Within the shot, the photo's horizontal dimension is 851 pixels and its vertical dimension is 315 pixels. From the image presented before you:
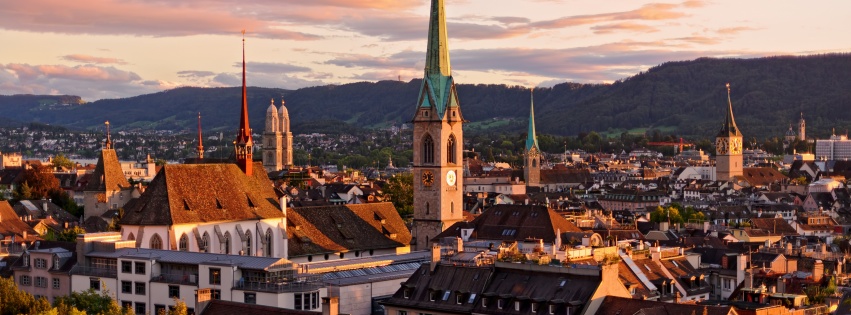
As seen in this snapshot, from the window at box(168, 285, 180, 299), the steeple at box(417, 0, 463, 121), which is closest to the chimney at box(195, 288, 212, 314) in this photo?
the window at box(168, 285, 180, 299)

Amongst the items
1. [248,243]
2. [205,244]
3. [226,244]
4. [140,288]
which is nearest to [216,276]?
[140,288]

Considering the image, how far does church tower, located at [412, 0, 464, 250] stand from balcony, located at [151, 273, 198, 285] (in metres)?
28.1

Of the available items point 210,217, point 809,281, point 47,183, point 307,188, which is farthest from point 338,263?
point 307,188

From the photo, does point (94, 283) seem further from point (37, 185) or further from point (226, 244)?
point (37, 185)

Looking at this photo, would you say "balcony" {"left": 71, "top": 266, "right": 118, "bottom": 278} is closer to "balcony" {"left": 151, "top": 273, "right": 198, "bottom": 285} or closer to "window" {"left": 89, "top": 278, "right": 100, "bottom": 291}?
"window" {"left": 89, "top": 278, "right": 100, "bottom": 291}

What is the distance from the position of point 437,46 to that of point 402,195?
37661mm

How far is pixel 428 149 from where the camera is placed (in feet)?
313

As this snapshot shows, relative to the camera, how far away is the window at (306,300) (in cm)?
6328

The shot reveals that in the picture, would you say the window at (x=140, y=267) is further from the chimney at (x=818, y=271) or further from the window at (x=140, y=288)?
the chimney at (x=818, y=271)

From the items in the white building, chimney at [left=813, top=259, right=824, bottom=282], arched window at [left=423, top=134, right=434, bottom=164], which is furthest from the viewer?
arched window at [left=423, top=134, right=434, bottom=164]

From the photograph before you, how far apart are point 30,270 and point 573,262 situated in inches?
1144

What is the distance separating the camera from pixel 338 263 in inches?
3014

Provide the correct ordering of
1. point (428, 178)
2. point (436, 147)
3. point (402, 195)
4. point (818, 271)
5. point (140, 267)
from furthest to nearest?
1. point (402, 195)
2. point (428, 178)
3. point (436, 147)
4. point (818, 271)
5. point (140, 267)

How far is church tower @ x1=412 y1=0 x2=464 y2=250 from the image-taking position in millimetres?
94438
